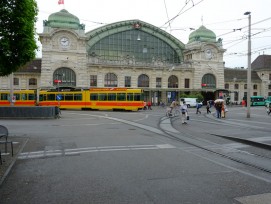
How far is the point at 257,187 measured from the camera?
257 inches

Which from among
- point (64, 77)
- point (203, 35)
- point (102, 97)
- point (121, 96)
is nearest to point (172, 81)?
point (203, 35)

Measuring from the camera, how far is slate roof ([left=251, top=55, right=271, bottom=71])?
283 ft

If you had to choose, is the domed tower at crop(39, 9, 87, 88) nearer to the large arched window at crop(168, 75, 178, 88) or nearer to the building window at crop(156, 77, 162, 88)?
the building window at crop(156, 77, 162, 88)

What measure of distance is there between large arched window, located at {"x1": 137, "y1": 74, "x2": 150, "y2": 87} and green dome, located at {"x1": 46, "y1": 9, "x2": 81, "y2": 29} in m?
17.5

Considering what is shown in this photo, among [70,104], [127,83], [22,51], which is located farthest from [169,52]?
[22,51]

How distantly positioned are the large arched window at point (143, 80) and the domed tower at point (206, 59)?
1191 centimetres

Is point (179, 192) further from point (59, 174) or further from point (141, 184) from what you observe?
point (59, 174)

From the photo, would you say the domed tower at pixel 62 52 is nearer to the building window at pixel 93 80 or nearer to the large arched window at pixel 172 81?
the building window at pixel 93 80

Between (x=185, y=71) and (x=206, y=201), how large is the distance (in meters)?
67.3

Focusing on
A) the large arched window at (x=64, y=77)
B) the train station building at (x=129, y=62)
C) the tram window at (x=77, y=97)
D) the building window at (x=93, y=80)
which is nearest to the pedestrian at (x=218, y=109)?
the tram window at (x=77, y=97)

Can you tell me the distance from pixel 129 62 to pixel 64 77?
48.7ft

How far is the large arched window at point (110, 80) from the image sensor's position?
65188 millimetres

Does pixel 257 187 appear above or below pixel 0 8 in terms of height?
below

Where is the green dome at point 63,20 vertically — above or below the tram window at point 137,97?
above
